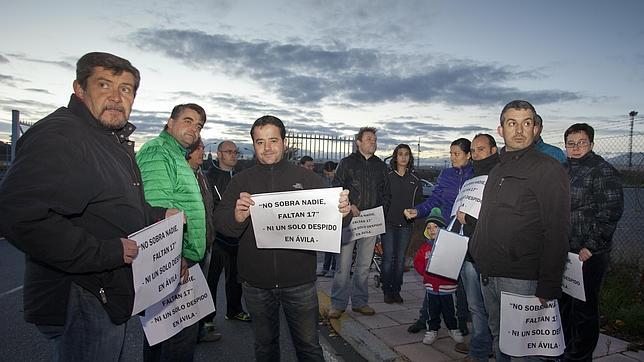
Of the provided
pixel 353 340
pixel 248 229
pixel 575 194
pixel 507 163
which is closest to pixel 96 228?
pixel 248 229

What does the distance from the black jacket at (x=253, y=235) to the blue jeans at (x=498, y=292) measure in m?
1.11

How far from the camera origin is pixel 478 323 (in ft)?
11.6

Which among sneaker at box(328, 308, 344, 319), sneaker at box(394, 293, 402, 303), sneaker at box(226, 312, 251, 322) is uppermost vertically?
sneaker at box(394, 293, 402, 303)

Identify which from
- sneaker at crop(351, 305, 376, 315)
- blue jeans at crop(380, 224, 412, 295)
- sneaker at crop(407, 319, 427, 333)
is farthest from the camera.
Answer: blue jeans at crop(380, 224, 412, 295)

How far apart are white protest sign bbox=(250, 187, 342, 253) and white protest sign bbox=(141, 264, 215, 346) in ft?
2.36

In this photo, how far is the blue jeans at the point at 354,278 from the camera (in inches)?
200

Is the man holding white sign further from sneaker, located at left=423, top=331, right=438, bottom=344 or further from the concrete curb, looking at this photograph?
sneaker, located at left=423, top=331, right=438, bottom=344

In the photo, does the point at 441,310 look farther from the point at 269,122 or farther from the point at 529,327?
the point at 269,122

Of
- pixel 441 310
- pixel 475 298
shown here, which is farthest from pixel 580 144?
pixel 441 310

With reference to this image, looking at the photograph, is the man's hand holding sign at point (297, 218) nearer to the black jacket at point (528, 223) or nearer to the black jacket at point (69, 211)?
the black jacket at point (69, 211)

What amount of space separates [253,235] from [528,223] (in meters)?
1.86

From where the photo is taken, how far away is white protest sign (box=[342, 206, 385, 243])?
17.0 ft

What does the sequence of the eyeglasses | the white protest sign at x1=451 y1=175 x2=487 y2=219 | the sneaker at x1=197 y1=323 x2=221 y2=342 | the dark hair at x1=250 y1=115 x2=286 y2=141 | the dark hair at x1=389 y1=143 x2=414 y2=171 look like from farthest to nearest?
the dark hair at x1=389 y1=143 x2=414 y2=171
the sneaker at x1=197 y1=323 x2=221 y2=342
the eyeglasses
the white protest sign at x1=451 y1=175 x2=487 y2=219
the dark hair at x1=250 y1=115 x2=286 y2=141

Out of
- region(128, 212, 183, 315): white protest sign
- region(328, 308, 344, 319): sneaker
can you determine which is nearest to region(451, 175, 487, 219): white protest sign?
region(328, 308, 344, 319): sneaker
